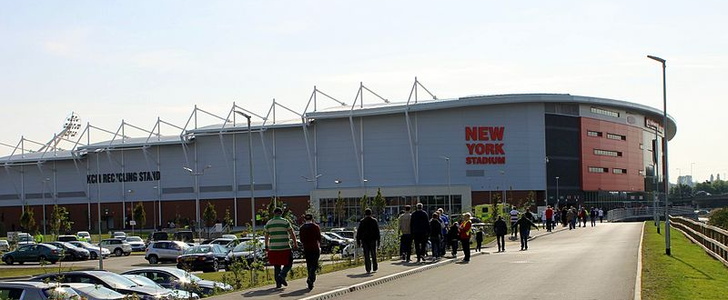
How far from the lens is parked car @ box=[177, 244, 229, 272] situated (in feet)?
129

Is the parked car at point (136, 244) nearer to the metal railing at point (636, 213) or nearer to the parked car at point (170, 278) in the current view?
the parked car at point (170, 278)

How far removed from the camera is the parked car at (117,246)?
62812 mm

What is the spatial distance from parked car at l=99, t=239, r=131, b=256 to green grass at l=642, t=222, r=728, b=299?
4021 centimetres

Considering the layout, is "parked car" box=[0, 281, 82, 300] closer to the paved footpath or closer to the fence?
the paved footpath

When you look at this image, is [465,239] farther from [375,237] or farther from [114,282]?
[114,282]

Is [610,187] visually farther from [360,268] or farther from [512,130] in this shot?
[360,268]

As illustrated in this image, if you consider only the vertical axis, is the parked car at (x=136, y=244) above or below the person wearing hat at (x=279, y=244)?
below

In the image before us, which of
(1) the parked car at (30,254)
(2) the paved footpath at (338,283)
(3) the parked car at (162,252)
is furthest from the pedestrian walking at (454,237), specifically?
(1) the parked car at (30,254)

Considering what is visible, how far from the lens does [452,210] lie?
98812 mm

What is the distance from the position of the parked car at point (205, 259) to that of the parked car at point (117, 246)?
23.2 meters

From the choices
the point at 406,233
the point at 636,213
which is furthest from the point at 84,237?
the point at 636,213

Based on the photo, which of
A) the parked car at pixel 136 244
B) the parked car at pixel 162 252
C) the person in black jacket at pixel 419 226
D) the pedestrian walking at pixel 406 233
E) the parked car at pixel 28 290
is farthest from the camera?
the parked car at pixel 136 244

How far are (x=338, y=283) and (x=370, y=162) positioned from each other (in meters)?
82.6

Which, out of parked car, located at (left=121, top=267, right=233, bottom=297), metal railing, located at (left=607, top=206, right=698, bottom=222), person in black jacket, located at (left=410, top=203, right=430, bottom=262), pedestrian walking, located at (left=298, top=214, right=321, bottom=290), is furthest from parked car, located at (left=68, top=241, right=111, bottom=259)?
metal railing, located at (left=607, top=206, right=698, bottom=222)
